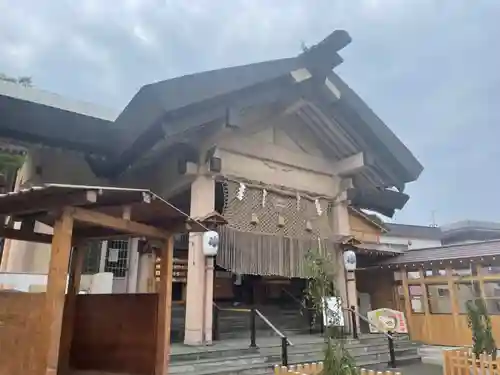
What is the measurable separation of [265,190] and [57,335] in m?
7.62

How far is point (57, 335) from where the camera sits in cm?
396

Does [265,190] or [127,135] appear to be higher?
[127,135]

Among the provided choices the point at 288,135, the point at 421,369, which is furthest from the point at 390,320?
the point at 288,135

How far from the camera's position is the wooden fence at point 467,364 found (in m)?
6.84

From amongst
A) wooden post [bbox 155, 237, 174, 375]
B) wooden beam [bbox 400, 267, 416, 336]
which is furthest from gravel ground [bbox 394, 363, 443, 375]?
wooden post [bbox 155, 237, 174, 375]

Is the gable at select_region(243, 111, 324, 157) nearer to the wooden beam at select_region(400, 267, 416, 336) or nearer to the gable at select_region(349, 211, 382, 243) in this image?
the wooden beam at select_region(400, 267, 416, 336)

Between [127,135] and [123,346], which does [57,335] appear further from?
[127,135]

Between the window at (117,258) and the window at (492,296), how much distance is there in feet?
32.1

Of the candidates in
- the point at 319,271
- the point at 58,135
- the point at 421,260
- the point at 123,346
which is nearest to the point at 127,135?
the point at 58,135

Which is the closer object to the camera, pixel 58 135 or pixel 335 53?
pixel 58 135

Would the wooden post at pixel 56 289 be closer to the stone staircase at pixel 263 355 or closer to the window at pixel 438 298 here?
the stone staircase at pixel 263 355

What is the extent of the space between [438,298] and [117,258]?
955cm

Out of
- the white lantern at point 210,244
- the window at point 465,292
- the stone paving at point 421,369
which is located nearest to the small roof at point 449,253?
the window at point 465,292

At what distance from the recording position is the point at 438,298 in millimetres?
12859
